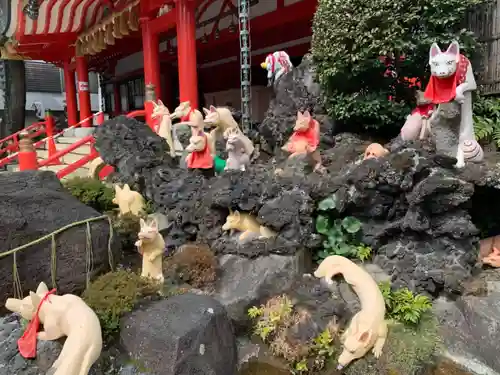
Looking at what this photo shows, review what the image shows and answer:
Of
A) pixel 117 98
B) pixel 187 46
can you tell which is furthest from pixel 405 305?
pixel 117 98

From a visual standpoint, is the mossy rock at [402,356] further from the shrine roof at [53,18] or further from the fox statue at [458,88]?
the shrine roof at [53,18]

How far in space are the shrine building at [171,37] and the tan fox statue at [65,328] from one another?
217 inches

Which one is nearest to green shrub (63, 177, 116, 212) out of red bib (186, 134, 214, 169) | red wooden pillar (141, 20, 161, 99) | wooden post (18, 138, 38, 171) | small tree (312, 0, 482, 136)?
wooden post (18, 138, 38, 171)

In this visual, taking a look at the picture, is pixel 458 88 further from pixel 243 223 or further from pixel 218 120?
pixel 218 120

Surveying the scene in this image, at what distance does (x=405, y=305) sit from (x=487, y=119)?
3.67 metres

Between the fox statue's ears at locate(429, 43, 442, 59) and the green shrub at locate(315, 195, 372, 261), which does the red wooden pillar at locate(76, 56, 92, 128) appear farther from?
the fox statue's ears at locate(429, 43, 442, 59)

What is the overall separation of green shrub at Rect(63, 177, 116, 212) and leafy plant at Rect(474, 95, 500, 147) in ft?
20.3

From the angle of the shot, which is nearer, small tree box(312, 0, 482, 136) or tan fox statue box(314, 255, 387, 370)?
tan fox statue box(314, 255, 387, 370)

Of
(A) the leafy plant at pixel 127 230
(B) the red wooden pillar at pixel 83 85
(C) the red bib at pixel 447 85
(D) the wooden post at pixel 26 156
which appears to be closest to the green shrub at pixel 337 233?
(C) the red bib at pixel 447 85

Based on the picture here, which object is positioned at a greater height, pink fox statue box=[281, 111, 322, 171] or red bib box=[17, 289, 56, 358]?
pink fox statue box=[281, 111, 322, 171]

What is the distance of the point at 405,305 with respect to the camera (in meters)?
4.71

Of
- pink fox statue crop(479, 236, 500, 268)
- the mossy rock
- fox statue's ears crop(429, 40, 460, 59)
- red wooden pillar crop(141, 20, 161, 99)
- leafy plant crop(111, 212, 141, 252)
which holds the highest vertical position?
red wooden pillar crop(141, 20, 161, 99)

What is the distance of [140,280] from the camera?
4496mm

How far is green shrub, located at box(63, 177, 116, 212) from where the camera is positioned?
7.71 metres
